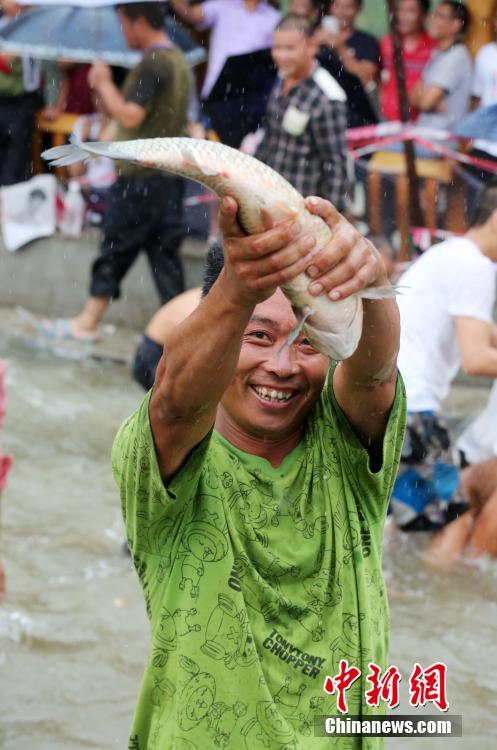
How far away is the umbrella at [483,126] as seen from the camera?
806 cm

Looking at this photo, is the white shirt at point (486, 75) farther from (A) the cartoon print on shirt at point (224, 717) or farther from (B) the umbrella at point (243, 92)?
(A) the cartoon print on shirt at point (224, 717)

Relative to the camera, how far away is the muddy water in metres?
4.61

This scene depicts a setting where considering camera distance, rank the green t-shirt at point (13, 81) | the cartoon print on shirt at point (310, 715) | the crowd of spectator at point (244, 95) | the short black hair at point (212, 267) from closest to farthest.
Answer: the cartoon print on shirt at point (310, 715) < the short black hair at point (212, 267) < the crowd of spectator at point (244, 95) < the green t-shirt at point (13, 81)

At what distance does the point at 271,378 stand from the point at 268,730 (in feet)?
2.23

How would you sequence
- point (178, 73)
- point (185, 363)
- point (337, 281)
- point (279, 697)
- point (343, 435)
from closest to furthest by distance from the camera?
point (337, 281) < point (185, 363) < point (279, 697) < point (343, 435) < point (178, 73)

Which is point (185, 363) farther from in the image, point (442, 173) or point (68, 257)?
point (68, 257)

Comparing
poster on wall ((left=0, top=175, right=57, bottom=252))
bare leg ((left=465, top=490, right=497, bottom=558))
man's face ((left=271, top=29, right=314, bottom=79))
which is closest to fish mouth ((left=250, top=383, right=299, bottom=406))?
bare leg ((left=465, top=490, right=497, bottom=558))

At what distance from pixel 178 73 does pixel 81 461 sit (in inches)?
104

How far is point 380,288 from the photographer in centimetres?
225

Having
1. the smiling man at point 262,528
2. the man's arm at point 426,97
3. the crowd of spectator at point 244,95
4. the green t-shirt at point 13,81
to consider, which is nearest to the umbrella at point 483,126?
the crowd of spectator at point 244,95

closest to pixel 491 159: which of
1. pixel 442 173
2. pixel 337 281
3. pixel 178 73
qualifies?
pixel 442 173

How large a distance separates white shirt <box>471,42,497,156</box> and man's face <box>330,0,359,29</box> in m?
1.12

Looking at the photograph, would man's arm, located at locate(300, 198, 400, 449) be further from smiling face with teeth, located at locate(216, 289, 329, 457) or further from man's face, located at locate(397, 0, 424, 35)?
man's face, located at locate(397, 0, 424, 35)

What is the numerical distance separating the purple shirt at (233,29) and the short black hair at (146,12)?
61.1 inches
